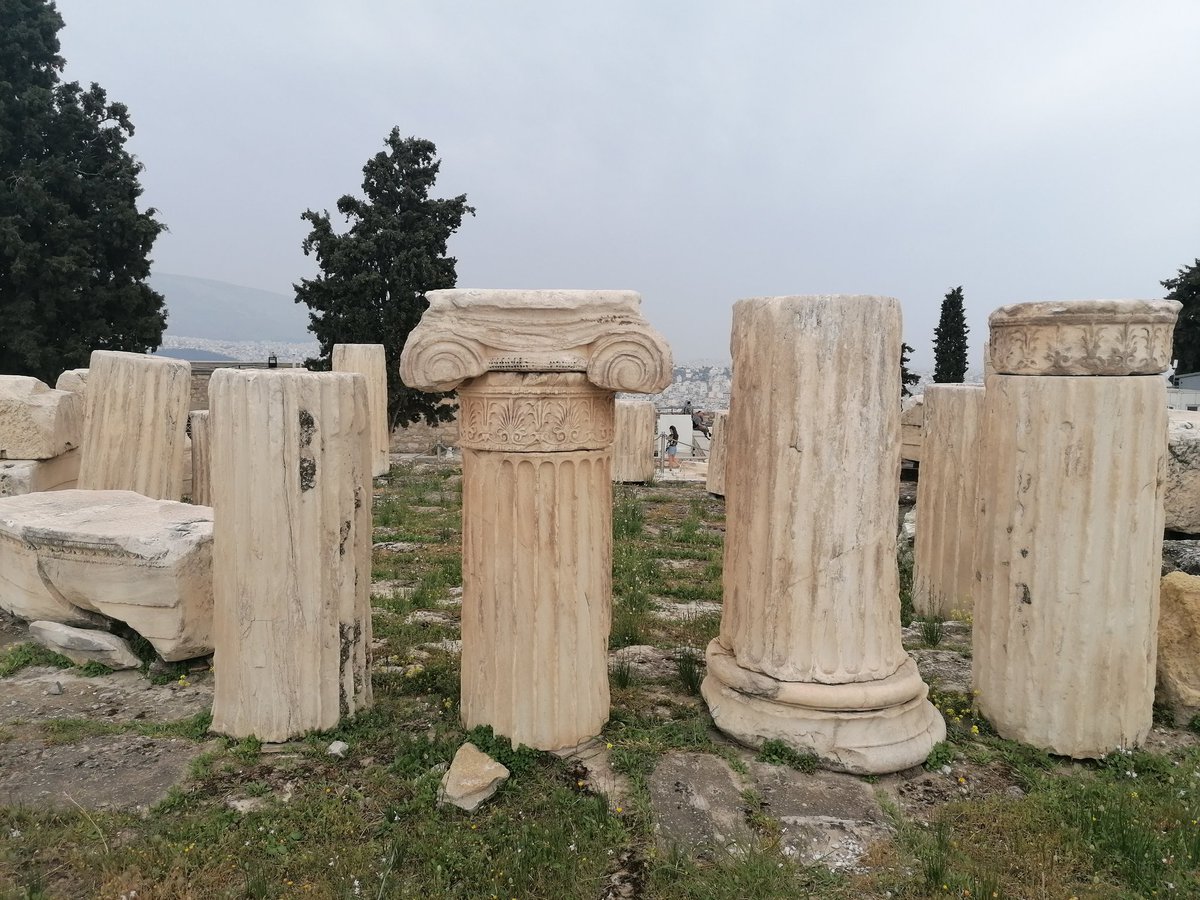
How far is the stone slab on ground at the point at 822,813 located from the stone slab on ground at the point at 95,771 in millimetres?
2532

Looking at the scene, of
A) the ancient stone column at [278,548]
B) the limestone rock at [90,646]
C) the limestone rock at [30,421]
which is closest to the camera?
the ancient stone column at [278,548]

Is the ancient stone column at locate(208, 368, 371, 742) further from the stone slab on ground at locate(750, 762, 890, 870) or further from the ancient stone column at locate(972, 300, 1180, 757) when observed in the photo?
the ancient stone column at locate(972, 300, 1180, 757)

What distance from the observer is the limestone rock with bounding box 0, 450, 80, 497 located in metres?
7.07

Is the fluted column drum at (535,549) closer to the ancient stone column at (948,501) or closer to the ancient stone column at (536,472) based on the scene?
the ancient stone column at (536,472)

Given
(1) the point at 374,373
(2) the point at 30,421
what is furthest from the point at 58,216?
(2) the point at 30,421

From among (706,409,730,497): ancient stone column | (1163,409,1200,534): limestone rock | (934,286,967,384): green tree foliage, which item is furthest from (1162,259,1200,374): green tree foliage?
(1163,409,1200,534): limestone rock

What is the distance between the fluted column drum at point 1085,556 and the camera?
374 cm

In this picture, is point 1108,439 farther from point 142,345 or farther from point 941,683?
point 142,345

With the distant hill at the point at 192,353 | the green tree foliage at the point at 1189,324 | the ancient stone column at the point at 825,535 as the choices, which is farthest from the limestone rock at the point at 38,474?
the green tree foliage at the point at 1189,324

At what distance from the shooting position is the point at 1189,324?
27.0 meters

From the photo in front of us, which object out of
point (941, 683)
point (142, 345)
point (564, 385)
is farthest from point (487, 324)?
point (142, 345)

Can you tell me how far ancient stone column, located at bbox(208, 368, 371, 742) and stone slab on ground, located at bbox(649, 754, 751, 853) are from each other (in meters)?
1.65

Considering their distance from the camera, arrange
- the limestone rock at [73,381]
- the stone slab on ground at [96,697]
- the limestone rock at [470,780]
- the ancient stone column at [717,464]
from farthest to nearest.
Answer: the ancient stone column at [717,464] → the limestone rock at [73,381] → the stone slab on ground at [96,697] → the limestone rock at [470,780]

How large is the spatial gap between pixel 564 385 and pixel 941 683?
2873 millimetres
